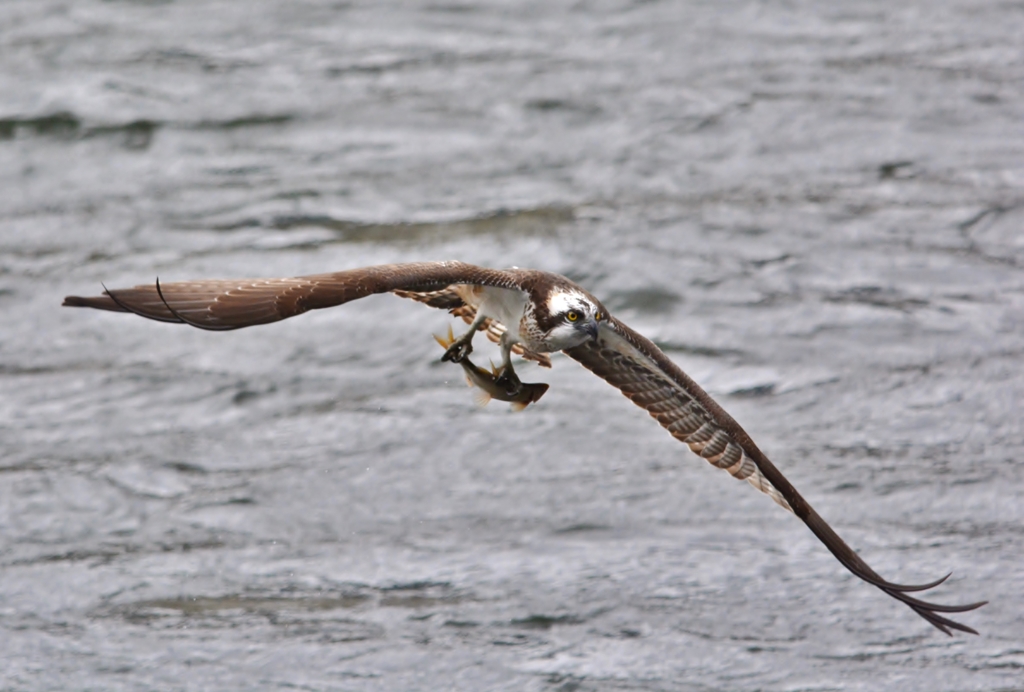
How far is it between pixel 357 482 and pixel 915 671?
5.56 meters

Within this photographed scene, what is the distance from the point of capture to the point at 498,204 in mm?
18078

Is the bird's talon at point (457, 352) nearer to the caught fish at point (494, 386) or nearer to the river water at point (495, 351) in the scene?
the caught fish at point (494, 386)

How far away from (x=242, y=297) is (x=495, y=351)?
732 centimetres

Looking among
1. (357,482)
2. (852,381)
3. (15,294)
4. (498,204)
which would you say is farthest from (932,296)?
(15,294)

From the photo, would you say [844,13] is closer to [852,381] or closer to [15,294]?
[852,381]

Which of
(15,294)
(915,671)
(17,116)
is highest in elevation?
(17,116)

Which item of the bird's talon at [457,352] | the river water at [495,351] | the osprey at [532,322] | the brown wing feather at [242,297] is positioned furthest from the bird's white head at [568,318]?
the river water at [495,351]

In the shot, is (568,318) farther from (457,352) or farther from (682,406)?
(682,406)

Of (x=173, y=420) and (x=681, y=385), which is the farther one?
(x=173, y=420)

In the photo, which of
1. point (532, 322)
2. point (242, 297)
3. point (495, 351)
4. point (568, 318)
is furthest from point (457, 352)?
point (495, 351)

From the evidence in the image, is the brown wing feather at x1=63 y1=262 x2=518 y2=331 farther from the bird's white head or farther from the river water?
the river water

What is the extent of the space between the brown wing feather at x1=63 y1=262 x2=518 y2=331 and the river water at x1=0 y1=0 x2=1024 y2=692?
202 inches

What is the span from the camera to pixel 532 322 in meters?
9.63

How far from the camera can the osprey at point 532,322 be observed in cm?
788
